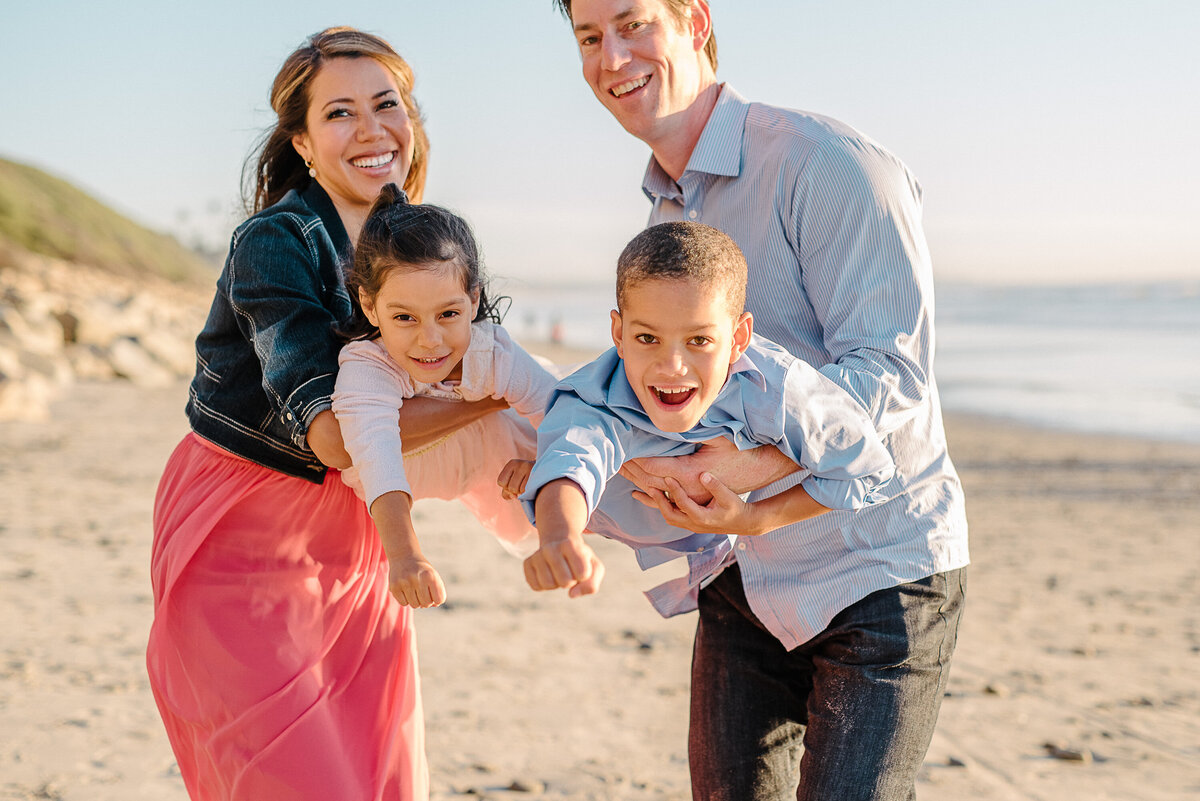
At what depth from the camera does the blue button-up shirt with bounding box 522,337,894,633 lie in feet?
6.48

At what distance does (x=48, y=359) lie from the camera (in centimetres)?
1316

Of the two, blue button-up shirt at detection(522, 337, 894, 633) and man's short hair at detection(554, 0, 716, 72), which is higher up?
man's short hair at detection(554, 0, 716, 72)

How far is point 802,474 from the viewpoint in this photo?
2.19m

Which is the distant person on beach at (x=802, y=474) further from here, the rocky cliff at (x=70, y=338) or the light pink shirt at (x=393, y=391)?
the rocky cliff at (x=70, y=338)

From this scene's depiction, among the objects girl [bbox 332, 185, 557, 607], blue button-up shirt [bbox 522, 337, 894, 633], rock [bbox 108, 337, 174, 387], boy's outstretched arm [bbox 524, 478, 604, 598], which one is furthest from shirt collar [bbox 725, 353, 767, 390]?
rock [bbox 108, 337, 174, 387]

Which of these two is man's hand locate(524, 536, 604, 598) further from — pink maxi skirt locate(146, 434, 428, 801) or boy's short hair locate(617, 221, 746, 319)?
pink maxi skirt locate(146, 434, 428, 801)

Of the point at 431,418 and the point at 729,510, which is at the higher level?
the point at 431,418

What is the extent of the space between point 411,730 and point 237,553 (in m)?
0.61

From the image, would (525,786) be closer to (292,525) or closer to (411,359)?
(292,525)

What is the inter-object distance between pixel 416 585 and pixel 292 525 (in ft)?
1.97

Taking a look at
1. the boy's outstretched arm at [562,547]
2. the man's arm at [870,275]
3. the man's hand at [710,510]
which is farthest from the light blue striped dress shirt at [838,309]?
the boy's outstretched arm at [562,547]

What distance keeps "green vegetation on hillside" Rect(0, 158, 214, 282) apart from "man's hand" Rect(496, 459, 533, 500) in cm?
3975

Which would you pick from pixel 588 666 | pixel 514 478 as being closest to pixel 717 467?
pixel 514 478

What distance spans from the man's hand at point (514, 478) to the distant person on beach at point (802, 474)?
14.4 inches
